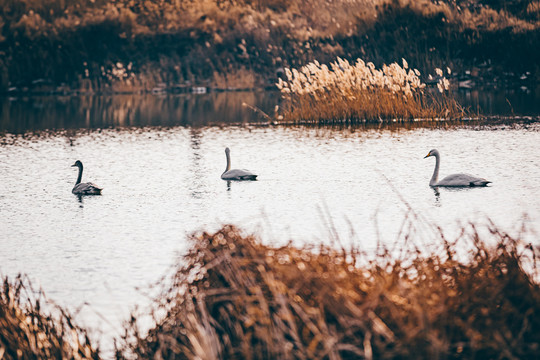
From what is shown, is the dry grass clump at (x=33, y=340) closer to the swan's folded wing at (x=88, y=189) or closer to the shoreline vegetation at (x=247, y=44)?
the swan's folded wing at (x=88, y=189)

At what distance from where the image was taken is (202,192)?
1633 centimetres

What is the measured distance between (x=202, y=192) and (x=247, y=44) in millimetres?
30138

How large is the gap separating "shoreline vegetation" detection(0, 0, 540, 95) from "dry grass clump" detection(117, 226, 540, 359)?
3431cm

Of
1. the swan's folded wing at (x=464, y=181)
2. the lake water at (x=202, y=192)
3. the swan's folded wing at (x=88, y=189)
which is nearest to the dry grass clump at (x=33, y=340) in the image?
the lake water at (x=202, y=192)

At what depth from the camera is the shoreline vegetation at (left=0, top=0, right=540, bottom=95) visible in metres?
41.5

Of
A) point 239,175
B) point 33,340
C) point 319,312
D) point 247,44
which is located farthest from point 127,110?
point 319,312

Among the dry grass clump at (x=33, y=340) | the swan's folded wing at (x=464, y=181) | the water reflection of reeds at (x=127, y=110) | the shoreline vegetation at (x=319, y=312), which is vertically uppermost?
the shoreline vegetation at (x=319, y=312)

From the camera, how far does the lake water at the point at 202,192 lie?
425 inches

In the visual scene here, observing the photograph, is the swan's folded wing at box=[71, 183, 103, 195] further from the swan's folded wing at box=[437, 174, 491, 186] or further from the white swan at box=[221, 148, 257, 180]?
the swan's folded wing at box=[437, 174, 491, 186]

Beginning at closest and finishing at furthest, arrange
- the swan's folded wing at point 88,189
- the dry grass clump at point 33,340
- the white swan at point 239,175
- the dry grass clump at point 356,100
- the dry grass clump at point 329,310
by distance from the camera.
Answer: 1. the dry grass clump at point 329,310
2. the dry grass clump at point 33,340
3. the swan's folded wing at point 88,189
4. the white swan at point 239,175
5. the dry grass clump at point 356,100

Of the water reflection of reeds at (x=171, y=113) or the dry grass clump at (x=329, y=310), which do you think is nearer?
the dry grass clump at (x=329, y=310)

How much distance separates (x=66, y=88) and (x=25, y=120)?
42.1 feet

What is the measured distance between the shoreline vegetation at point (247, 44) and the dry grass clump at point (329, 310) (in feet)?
113

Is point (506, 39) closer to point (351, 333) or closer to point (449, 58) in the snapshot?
point (449, 58)
